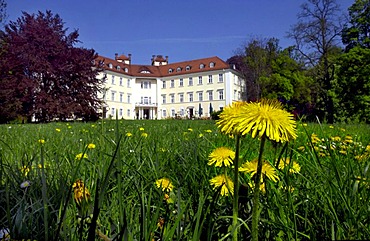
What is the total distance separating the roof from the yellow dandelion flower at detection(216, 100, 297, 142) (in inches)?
2152

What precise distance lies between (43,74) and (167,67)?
145 feet

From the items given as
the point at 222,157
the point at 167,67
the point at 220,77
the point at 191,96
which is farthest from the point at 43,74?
the point at 167,67

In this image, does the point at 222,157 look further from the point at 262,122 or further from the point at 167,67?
the point at 167,67

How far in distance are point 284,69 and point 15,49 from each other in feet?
83.5

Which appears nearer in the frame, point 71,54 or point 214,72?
point 71,54

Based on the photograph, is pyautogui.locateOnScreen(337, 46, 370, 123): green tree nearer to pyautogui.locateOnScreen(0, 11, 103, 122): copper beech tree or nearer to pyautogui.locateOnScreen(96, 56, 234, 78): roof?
pyautogui.locateOnScreen(0, 11, 103, 122): copper beech tree

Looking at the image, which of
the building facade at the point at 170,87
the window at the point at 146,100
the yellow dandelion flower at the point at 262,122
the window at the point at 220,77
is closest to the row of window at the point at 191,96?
the building facade at the point at 170,87

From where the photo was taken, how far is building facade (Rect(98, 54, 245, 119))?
180 ft

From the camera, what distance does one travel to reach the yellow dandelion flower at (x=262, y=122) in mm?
570

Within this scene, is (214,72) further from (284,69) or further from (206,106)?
(284,69)

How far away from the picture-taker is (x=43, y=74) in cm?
2086

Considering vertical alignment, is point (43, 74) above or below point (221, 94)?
below

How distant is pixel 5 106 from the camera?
61.6 feet

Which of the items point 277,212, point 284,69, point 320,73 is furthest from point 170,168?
point 284,69
